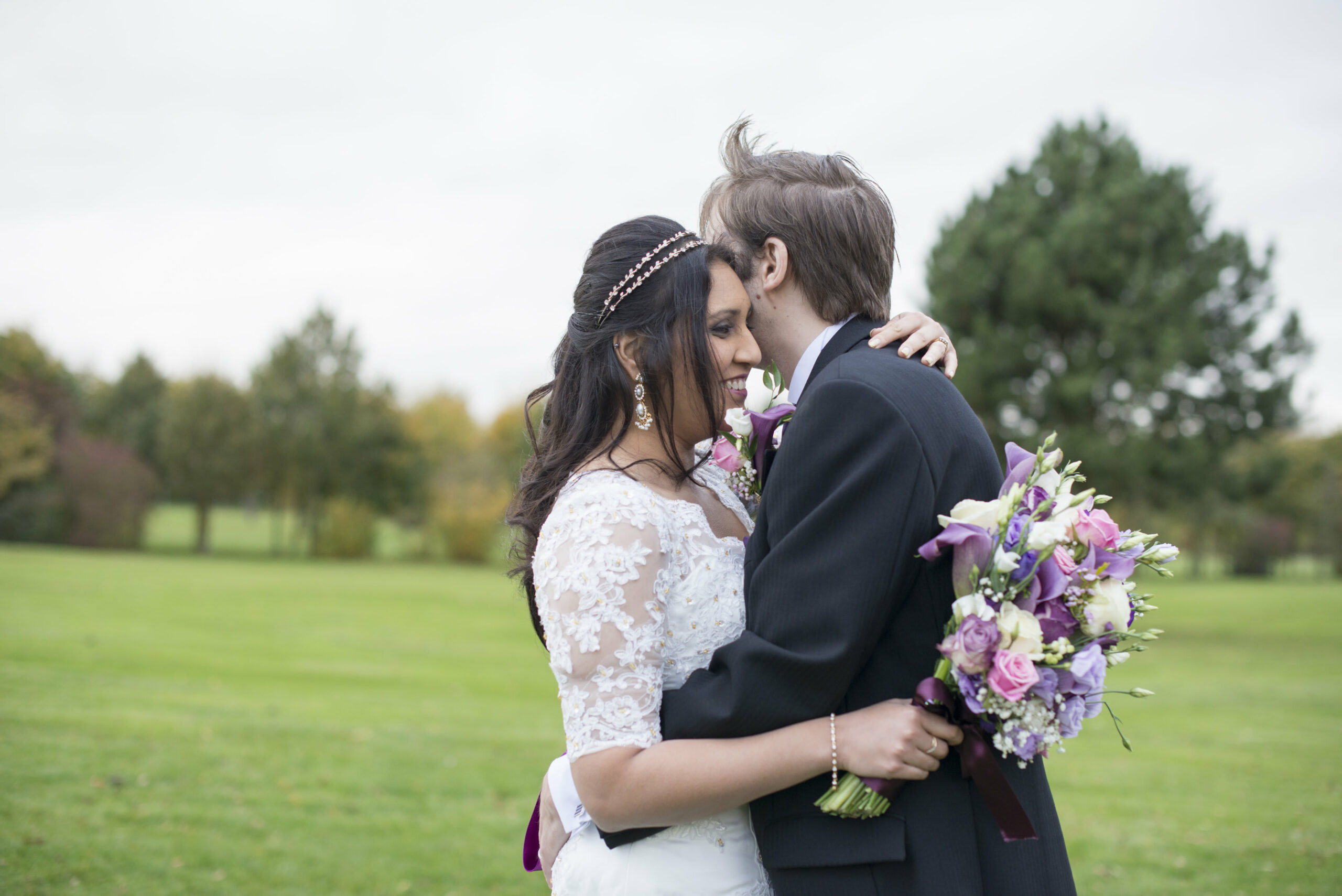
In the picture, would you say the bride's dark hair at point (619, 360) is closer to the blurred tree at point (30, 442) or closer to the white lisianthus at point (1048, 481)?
the white lisianthus at point (1048, 481)

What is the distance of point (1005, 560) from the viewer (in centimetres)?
214

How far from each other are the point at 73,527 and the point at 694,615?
61.4 metres

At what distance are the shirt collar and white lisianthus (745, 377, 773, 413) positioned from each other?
144mm

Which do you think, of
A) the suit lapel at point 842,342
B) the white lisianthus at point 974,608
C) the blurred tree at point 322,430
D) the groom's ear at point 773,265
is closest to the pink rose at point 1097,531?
the white lisianthus at point 974,608

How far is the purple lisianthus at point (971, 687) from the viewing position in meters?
2.17

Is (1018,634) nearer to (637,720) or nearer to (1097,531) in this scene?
(1097,531)

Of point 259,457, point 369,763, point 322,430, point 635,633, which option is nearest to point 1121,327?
point 369,763

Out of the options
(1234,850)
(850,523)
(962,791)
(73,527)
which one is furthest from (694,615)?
(73,527)

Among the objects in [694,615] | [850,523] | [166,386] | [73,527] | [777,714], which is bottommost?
[73,527]

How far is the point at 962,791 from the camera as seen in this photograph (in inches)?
94.0

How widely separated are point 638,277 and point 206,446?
2453 inches

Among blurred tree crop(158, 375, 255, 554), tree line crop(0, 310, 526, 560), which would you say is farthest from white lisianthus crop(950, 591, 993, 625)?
blurred tree crop(158, 375, 255, 554)

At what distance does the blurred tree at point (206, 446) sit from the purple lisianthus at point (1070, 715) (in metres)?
62.5

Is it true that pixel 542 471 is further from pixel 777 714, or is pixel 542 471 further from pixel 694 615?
pixel 777 714
